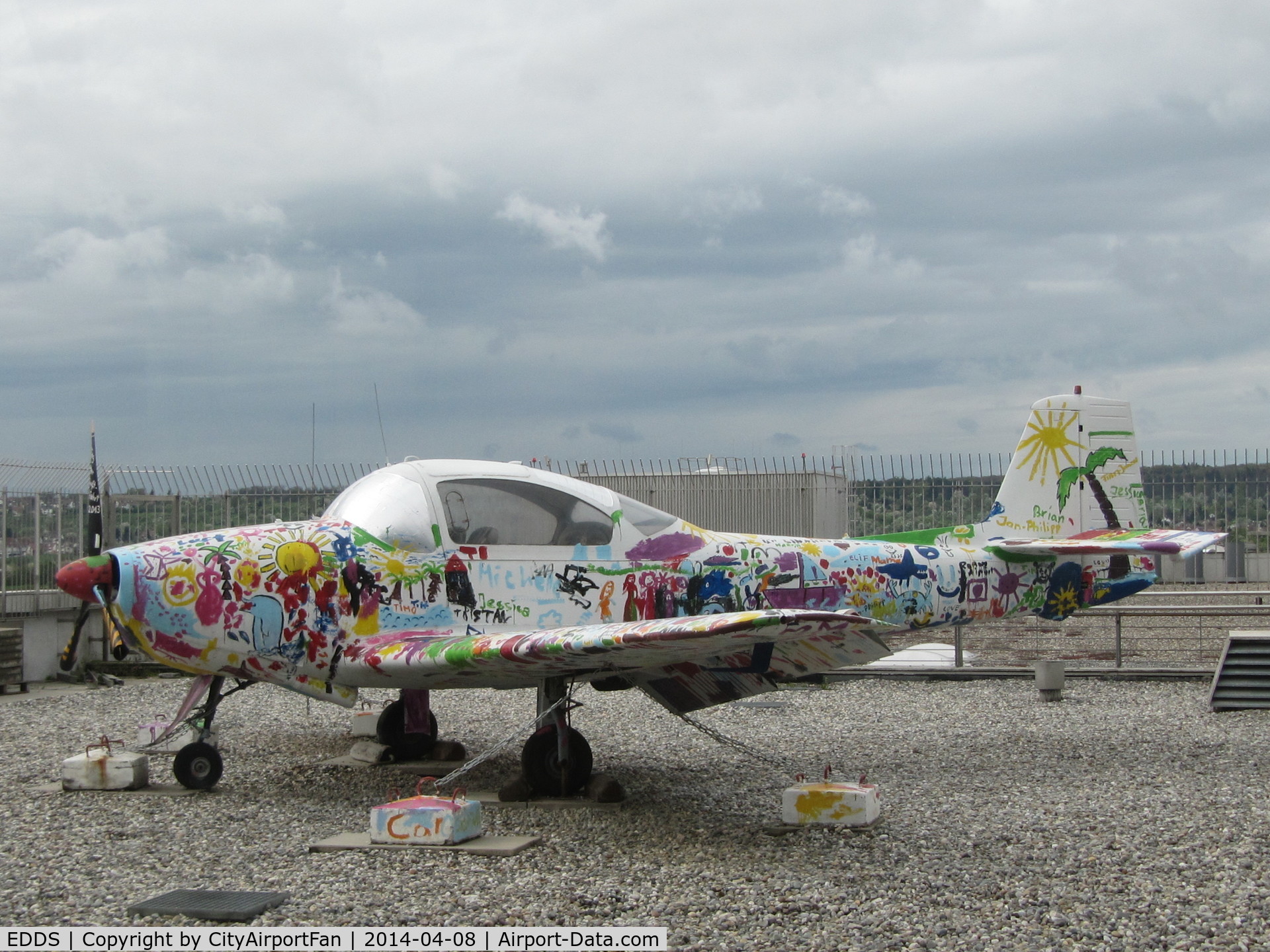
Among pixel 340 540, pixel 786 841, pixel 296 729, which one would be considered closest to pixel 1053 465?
pixel 786 841

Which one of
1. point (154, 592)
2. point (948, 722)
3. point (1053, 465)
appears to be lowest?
point (948, 722)

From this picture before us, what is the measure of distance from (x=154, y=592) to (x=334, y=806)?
184 cm

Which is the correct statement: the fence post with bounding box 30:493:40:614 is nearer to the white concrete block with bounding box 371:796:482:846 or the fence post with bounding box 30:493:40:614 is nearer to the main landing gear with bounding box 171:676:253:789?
the main landing gear with bounding box 171:676:253:789

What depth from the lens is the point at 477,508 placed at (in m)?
8.91

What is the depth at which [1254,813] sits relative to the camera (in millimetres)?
7570

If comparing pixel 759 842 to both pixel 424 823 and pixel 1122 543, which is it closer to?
pixel 424 823

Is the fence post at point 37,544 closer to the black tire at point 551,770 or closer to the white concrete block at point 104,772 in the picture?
the white concrete block at point 104,772

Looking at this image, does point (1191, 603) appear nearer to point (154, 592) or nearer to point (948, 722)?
point (948, 722)

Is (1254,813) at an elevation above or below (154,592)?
below

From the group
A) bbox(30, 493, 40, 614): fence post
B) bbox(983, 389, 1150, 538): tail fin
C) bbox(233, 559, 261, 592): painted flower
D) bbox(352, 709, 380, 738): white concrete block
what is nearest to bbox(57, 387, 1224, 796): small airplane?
bbox(233, 559, 261, 592): painted flower

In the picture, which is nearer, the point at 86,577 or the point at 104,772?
the point at 86,577

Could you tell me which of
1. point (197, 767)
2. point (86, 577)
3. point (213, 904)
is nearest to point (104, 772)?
point (197, 767)

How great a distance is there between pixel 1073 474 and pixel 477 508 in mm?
5938

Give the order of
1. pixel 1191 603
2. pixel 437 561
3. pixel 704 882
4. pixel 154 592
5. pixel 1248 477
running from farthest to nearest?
pixel 1191 603, pixel 1248 477, pixel 437 561, pixel 154 592, pixel 704 882
